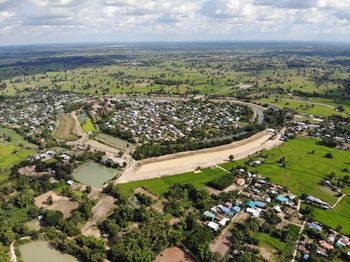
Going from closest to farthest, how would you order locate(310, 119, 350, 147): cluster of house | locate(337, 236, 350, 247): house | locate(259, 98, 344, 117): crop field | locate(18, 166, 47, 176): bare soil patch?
locate(337, 236, 350, 247): house, locate(18, 166, 47, 176): bare soil patch, locate(310, 119, 350, 147): cluster of house, locate(259, 98, 344, 117): crop field

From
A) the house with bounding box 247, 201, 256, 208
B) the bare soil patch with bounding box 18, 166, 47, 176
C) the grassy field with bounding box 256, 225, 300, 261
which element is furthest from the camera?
the bare soil patch with bounding box 18, 166, 47, 176

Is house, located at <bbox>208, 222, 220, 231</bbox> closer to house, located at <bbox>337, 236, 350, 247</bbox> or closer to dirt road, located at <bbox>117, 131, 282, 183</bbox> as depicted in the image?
house, located at <bbox>337, 236, 350, 247</bbox>

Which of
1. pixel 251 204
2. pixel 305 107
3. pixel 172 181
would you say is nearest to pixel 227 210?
pixel 251 204

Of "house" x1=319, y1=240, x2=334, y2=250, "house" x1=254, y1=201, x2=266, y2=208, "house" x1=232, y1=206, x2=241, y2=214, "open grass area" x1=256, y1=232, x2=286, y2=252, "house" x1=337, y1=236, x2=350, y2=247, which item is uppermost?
"house" x1=232, y1=206, x2=241, y2=214

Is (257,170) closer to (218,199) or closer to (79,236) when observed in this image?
(218,199)

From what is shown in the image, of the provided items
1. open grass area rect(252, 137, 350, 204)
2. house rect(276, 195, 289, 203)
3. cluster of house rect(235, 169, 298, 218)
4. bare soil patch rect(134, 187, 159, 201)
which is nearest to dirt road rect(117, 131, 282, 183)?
bare soil patch rect(134, 187, 159, 201)

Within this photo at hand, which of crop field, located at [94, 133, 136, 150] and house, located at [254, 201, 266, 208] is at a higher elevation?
house, located at [254, 201, 266, 208]

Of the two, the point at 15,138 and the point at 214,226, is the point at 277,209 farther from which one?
the point at 15,138

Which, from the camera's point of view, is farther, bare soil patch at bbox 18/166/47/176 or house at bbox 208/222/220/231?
bare soil patch at bbox 18/166/47/176
